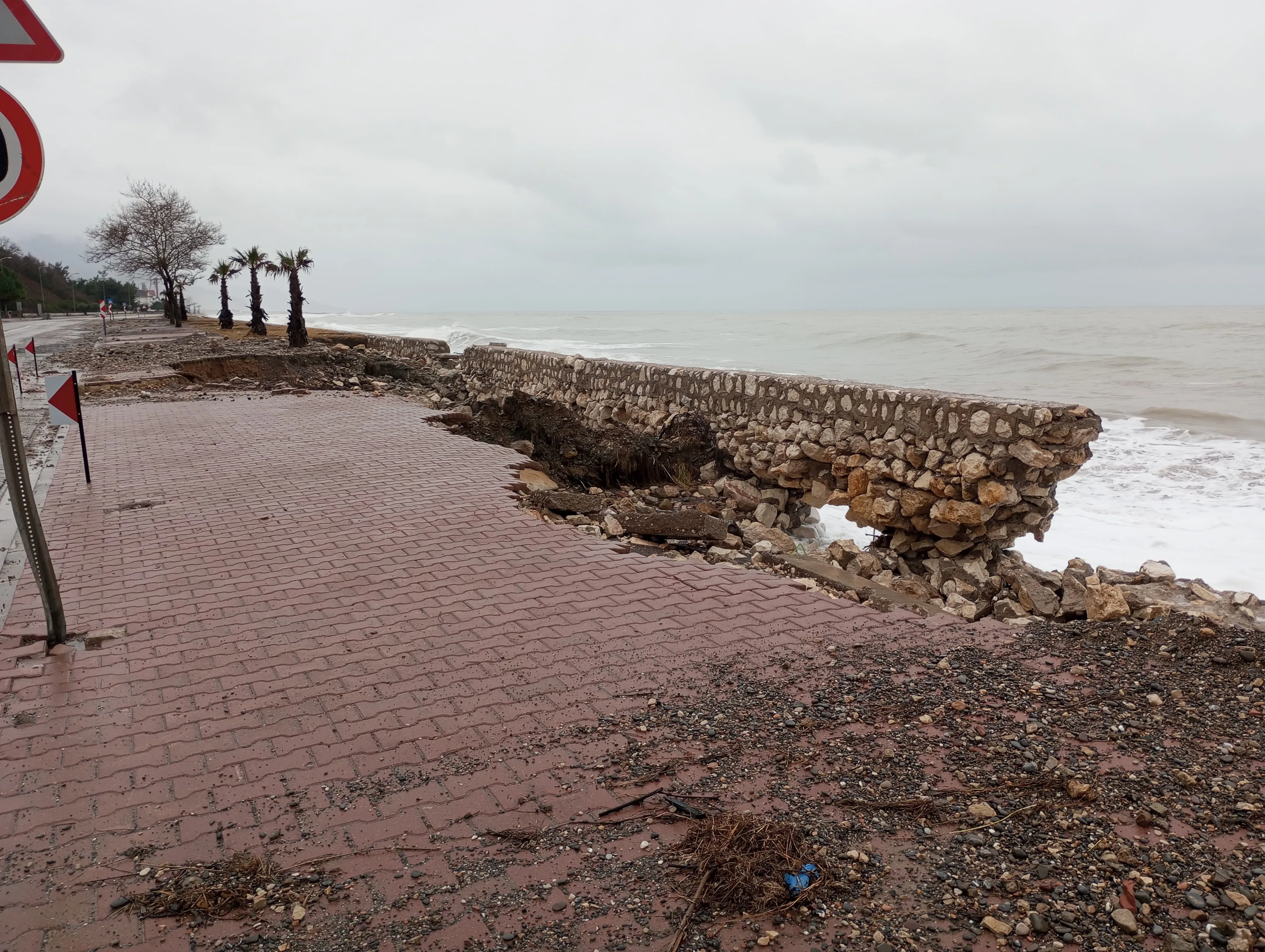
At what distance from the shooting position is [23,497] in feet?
14.0

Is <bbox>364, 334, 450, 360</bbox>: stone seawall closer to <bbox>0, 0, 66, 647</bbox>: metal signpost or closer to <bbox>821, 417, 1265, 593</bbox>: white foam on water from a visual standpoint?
<bbox>821, 417, 1265, 593</bbox>: white foam on water

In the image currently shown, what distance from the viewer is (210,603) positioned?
5309 mm

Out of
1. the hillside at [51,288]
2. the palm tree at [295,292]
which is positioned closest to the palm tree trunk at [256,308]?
the palm tree at [295,292]

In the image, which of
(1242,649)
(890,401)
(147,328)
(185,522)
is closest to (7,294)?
(147,328)

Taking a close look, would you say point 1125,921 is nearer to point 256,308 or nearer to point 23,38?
point 23,38

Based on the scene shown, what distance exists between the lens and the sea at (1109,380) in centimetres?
1062

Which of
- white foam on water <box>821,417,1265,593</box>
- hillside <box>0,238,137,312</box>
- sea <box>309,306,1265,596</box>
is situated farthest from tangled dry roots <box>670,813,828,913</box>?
hillside <box>0,238,137,312</box>

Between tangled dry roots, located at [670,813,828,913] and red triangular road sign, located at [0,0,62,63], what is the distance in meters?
4.50

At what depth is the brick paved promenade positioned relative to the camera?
3.00 metres

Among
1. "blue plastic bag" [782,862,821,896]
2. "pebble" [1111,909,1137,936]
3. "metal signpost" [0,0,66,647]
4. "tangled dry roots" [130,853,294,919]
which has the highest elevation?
"metal signpost" [0,0,66,647]

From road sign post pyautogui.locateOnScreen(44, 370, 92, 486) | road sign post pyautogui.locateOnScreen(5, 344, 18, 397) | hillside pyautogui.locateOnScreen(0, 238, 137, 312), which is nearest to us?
road sign post pyautogui.locateOnScreen(44, 370, 92, 486)

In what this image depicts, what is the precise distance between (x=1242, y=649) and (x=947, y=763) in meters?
1.87

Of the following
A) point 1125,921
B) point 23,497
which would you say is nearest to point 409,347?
point 23,497

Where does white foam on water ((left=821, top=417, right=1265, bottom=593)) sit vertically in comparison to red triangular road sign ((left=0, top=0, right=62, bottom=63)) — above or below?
below
